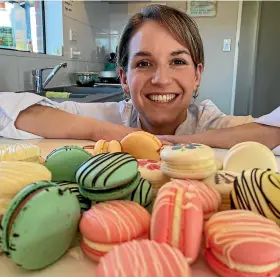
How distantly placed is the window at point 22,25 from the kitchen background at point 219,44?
0.06 meters

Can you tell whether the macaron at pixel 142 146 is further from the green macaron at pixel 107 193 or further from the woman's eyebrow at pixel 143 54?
the woman's eyebrow at pixel 143 54

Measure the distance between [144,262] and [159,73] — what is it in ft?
2.39

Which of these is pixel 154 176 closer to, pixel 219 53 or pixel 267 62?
pixel 219 53

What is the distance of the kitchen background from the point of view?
92.4 inches

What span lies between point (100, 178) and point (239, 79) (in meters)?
3.02

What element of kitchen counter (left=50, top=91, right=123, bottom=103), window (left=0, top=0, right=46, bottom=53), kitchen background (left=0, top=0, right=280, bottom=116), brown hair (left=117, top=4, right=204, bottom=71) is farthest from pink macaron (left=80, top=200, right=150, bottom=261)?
kitchen background (left=0, top=0, right=280, bottom=116)

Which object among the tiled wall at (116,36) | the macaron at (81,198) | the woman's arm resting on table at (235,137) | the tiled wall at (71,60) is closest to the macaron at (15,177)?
the macaron at (81,198)

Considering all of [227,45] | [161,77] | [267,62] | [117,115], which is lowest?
[117,115]

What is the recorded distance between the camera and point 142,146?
528mm

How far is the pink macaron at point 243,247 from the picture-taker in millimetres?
250

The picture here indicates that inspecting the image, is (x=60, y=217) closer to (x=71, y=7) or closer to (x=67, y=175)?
(x=67, y=175)

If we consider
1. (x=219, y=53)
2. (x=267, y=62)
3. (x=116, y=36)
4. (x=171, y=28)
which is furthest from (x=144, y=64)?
(x=267, y=62)

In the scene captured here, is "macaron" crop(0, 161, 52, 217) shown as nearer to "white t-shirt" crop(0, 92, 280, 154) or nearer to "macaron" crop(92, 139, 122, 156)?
"macaron" crop(92, 139, 122, 156)

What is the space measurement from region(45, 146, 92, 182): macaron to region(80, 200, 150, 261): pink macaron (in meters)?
0.10
